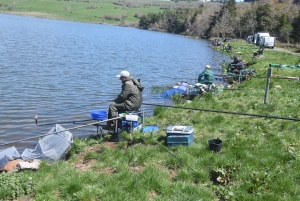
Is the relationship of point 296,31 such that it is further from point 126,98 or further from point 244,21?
point 126,98

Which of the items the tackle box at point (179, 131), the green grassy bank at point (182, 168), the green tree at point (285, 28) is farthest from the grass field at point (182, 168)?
the green tree at point (285, 28)

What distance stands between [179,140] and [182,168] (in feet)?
5.18

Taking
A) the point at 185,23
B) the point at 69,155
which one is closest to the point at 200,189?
the point at 69,155

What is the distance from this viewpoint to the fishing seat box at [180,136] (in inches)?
384

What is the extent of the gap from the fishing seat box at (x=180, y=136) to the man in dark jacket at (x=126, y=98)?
2175 millimetres

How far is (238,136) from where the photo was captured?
10164mm

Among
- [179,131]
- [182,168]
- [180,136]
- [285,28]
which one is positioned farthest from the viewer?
[285,28]

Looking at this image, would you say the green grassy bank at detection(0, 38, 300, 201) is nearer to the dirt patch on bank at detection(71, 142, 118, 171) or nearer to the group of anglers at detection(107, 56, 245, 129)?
the dirt patch on bank at detection(71, 142, 118, 171)

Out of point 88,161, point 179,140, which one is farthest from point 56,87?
point 179,140

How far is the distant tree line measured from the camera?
7788 centimetres

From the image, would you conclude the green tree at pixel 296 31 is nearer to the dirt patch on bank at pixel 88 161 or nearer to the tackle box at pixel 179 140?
the tackle box at pixel 179 140

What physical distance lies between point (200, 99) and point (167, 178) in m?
9.02

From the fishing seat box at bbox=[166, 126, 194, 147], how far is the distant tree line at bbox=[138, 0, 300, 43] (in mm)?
66465

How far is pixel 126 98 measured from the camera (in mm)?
11625
